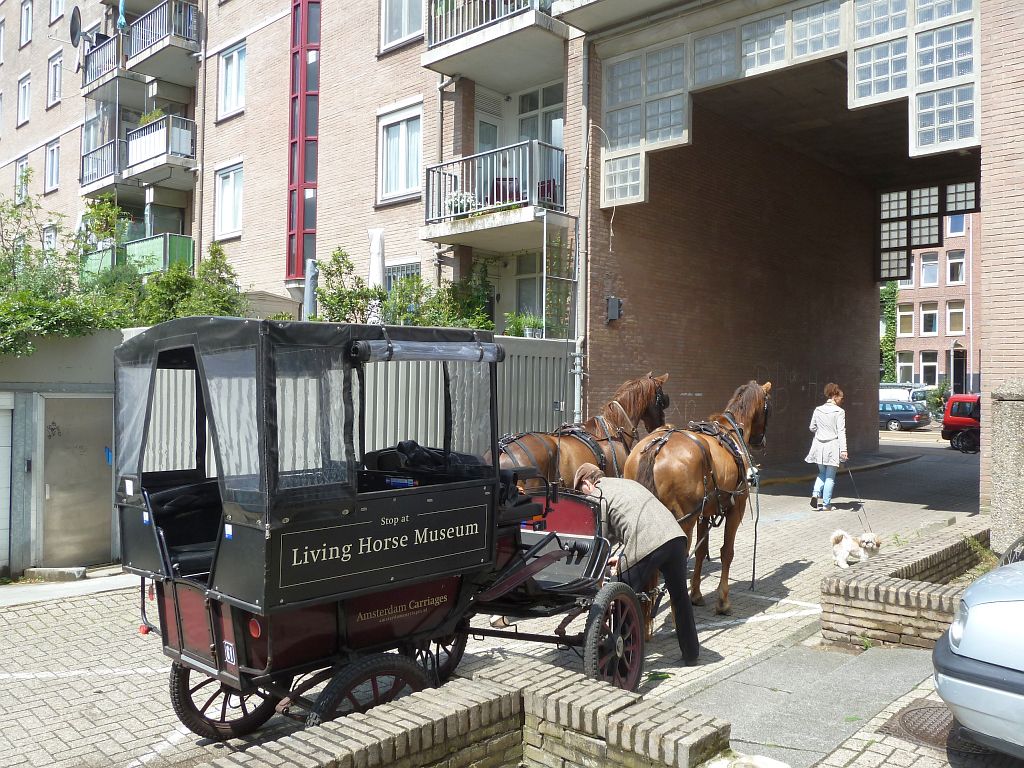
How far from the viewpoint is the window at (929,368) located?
52469 millimetres

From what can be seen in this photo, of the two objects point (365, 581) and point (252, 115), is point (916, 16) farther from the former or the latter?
point (252, 115)

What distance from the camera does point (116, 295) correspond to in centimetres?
1739

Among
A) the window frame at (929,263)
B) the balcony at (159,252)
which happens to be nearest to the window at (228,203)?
the balcony at (159,252)

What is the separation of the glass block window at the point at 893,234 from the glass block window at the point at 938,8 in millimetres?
14517

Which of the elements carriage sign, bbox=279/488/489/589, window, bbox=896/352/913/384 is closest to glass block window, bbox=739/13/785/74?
carriage sign, bbox=279/488/489/589

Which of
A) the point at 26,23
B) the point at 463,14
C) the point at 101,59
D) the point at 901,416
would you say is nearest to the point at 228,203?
the point at 101,59

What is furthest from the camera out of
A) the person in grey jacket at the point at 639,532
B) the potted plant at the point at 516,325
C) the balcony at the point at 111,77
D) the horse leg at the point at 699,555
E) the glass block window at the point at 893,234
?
the balcony at the point at 111,77

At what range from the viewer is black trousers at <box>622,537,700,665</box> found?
636 centimetres

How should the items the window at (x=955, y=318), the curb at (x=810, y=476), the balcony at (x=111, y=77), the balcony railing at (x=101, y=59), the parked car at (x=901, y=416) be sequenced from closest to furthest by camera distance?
the curb at (x=810, y=476) < the balcony at (x=111, y=77) < the balcony railing at (x=101, y=59) < the parked car at (x=901, y=416) < the window at (x=955, y=318)

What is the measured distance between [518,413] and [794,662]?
26.8 ft

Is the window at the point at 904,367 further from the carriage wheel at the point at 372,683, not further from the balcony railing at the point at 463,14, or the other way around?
the carriage wheel at the point at 372,683

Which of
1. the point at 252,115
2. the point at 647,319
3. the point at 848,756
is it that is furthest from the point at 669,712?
the point at 252,115

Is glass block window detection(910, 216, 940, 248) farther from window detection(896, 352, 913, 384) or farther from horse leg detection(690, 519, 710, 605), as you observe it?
window detection(896, 352, 913, 384)

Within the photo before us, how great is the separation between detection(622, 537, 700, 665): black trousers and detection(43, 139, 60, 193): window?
3249cm
